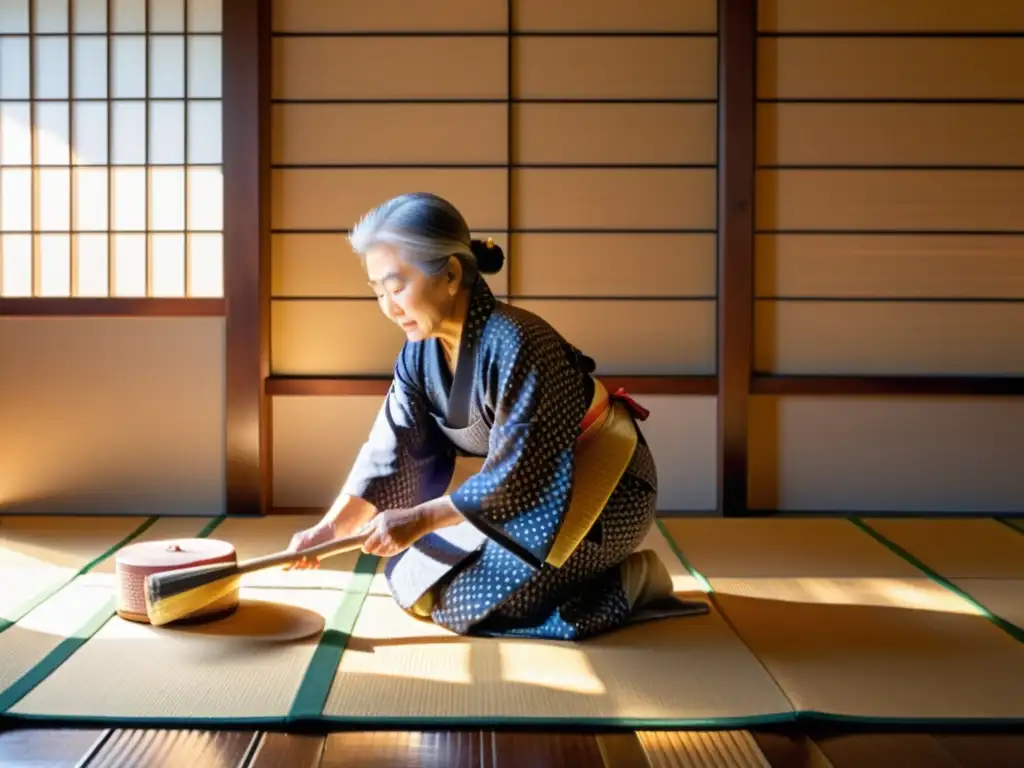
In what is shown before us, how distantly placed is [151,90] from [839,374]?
110 inches

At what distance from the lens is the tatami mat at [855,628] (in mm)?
2197

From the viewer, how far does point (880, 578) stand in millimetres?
3201

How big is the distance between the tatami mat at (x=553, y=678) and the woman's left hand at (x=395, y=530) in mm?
261

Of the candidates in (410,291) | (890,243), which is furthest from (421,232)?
(890,243)

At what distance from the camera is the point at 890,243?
13.8ft

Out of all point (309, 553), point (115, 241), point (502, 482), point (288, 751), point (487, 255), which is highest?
point (115, 241)

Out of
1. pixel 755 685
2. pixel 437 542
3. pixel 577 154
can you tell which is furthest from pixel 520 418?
pixel 577 154

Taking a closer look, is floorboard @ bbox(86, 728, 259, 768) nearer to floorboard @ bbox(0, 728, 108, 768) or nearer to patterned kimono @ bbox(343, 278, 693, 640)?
floorboard @ bbox(0, 728, 108, 768)

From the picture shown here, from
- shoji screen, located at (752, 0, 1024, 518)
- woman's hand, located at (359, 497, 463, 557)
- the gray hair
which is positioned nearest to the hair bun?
the gray hair

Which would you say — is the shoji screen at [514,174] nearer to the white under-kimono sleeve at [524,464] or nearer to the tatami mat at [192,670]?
the tatami mat at [192,670]

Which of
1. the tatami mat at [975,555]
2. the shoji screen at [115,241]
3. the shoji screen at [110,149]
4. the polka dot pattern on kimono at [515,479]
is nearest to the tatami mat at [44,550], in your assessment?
the shoji screen at [115,241]

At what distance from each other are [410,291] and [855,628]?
1351mm

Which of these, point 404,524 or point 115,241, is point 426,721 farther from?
point 115,241

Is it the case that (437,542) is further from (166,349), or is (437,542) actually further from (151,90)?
(151,90)
